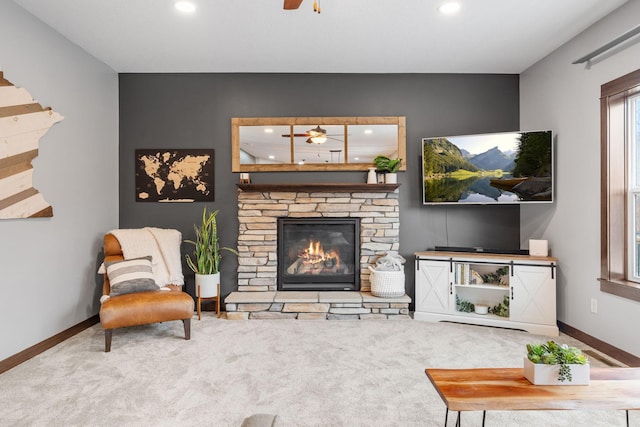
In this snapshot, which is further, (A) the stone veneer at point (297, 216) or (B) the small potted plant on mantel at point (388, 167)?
(A) the stone veneer at point (297, 216)

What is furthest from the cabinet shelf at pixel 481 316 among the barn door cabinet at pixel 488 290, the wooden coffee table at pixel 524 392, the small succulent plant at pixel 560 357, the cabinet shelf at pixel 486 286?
the small succulent plant at pixel 560 357

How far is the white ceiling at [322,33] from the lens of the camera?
2850mm

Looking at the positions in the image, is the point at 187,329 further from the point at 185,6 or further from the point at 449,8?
the point at 449,8

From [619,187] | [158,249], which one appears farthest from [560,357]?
[158,249]

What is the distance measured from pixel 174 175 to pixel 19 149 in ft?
5.13

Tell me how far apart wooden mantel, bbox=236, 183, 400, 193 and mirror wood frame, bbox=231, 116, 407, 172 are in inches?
9.7

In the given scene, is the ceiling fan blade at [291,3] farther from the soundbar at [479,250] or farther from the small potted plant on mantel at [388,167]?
the soundbar at [479,250]

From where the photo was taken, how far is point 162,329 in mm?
3529

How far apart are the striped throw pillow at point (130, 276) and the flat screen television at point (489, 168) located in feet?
9.74

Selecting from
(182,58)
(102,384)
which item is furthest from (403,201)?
(102,384)

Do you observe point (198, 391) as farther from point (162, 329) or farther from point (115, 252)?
point (115, 252)

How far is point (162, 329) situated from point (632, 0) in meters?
4.79

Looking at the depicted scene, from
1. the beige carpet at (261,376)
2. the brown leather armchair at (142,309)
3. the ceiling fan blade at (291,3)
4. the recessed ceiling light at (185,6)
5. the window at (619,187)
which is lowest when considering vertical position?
the beige carpet at (261,376)

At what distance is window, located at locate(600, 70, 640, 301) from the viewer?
284 centimetres
